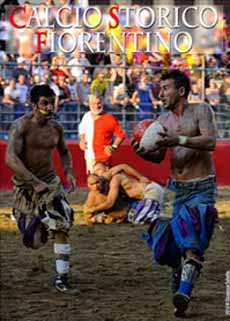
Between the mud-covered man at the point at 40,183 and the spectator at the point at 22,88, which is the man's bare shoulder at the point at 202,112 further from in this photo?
the spectator at the point at 22,88

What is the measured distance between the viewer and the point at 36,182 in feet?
27.3

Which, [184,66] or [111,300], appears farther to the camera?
[184,66]

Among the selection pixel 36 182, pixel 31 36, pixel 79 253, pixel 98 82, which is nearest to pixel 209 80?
pixel 98 82

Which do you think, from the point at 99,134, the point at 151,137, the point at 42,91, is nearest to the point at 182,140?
the point at 151,137

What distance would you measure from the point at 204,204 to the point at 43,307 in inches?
55.3

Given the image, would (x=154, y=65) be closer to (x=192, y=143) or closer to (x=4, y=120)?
(x=4, y=120)

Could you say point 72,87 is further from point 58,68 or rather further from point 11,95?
point 11,95

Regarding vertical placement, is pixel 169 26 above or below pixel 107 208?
above

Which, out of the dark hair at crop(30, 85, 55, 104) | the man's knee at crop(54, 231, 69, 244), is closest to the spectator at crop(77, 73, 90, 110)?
the dark hair at crop(30, 85, 55, 104)

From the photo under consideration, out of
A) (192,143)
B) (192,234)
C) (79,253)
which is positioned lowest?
(79,253)

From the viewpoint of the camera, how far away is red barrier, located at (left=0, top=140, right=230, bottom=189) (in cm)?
1789

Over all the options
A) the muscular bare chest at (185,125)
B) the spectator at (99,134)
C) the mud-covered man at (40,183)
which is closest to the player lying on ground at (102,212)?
the spectator at (99,134)

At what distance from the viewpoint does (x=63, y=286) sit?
817 cm

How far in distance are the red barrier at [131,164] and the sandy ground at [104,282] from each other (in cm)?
568
